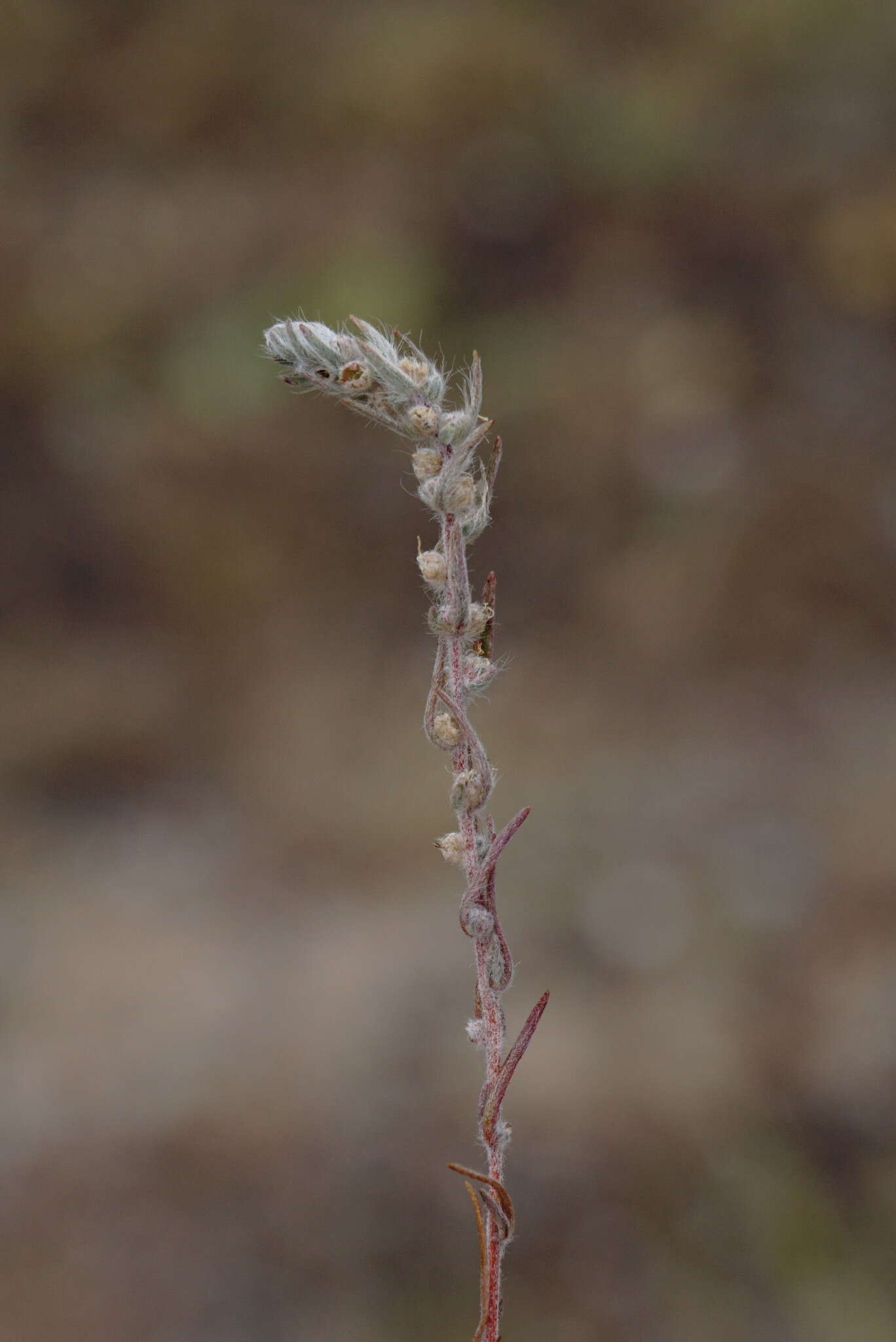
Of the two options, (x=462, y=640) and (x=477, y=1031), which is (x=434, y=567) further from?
(x=477, y=1031)

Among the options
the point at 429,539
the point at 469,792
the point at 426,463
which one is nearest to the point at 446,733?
the point at 469,792

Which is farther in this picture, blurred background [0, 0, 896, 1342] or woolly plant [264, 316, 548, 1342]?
blurred background [0, 0, 896, 1342]

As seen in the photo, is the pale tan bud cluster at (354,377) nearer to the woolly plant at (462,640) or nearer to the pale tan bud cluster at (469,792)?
the woolly plant at (462,640)

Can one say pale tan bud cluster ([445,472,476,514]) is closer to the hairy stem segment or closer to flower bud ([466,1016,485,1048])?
the hairy stem segment

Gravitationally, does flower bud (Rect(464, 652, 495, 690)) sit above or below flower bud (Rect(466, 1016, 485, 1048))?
above

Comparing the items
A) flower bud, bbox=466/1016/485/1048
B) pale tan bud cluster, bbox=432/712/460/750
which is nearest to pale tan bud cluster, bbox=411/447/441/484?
pale tan bud cluster, bbox=432/712/460/750

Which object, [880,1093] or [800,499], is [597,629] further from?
[880,1093]

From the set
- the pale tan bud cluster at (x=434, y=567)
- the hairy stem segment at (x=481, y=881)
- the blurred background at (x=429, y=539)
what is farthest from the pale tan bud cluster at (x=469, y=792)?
the blurred background at (x=429, y=539)

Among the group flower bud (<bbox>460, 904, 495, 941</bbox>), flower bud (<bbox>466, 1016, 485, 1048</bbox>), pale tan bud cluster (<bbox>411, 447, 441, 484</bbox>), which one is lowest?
flower bud (<bbox>466, 1016, 485, 1048</bbox>)
